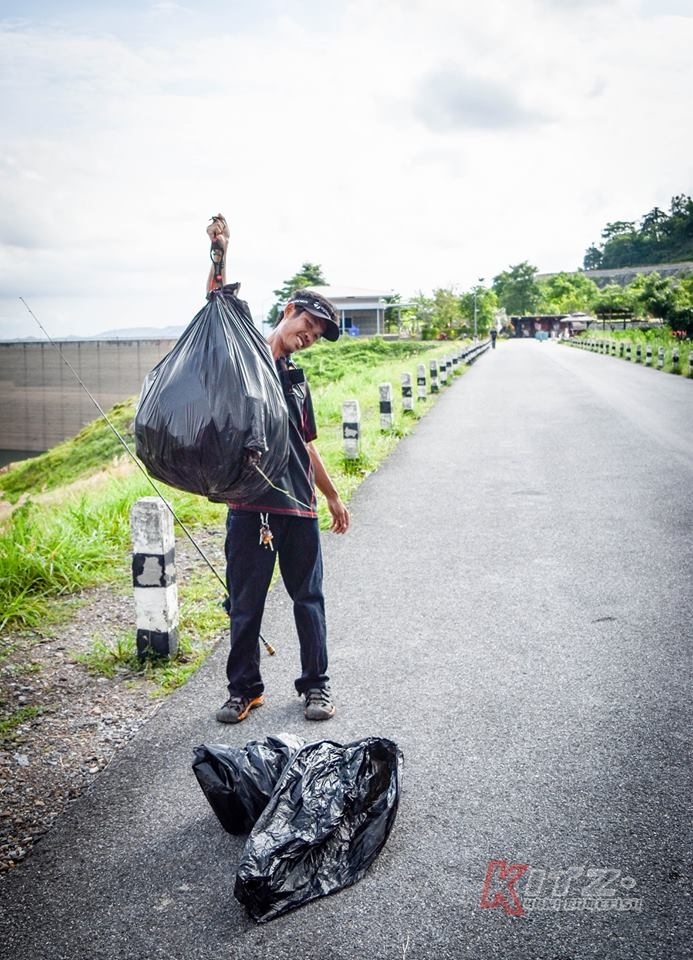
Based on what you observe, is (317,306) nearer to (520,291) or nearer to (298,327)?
(298,327)

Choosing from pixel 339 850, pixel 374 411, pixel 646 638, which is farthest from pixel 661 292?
pixel 339 850

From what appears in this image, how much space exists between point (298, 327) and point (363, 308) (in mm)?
72180

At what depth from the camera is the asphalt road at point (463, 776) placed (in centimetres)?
214

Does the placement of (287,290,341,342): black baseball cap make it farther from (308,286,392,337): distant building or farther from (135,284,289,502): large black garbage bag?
(308,286,392,337): distant building

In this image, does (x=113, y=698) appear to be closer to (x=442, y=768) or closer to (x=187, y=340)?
(x=442, y=768)

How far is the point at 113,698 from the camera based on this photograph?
146 inches

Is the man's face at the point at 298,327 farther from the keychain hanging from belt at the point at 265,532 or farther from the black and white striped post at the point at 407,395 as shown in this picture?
the black and white striped post at the point at 407,395

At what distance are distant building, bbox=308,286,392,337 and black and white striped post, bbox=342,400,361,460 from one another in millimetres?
64753

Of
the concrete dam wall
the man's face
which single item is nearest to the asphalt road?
the man's face

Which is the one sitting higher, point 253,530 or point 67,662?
point 253,530

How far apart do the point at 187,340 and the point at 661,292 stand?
38218 millimetres

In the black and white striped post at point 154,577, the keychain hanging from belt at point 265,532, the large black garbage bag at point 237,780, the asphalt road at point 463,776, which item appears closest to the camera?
the asphalt road at point 463,776

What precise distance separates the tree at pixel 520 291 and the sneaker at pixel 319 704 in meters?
120

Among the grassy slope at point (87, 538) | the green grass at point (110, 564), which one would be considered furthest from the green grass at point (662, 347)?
the green grass at point (110, 564)
